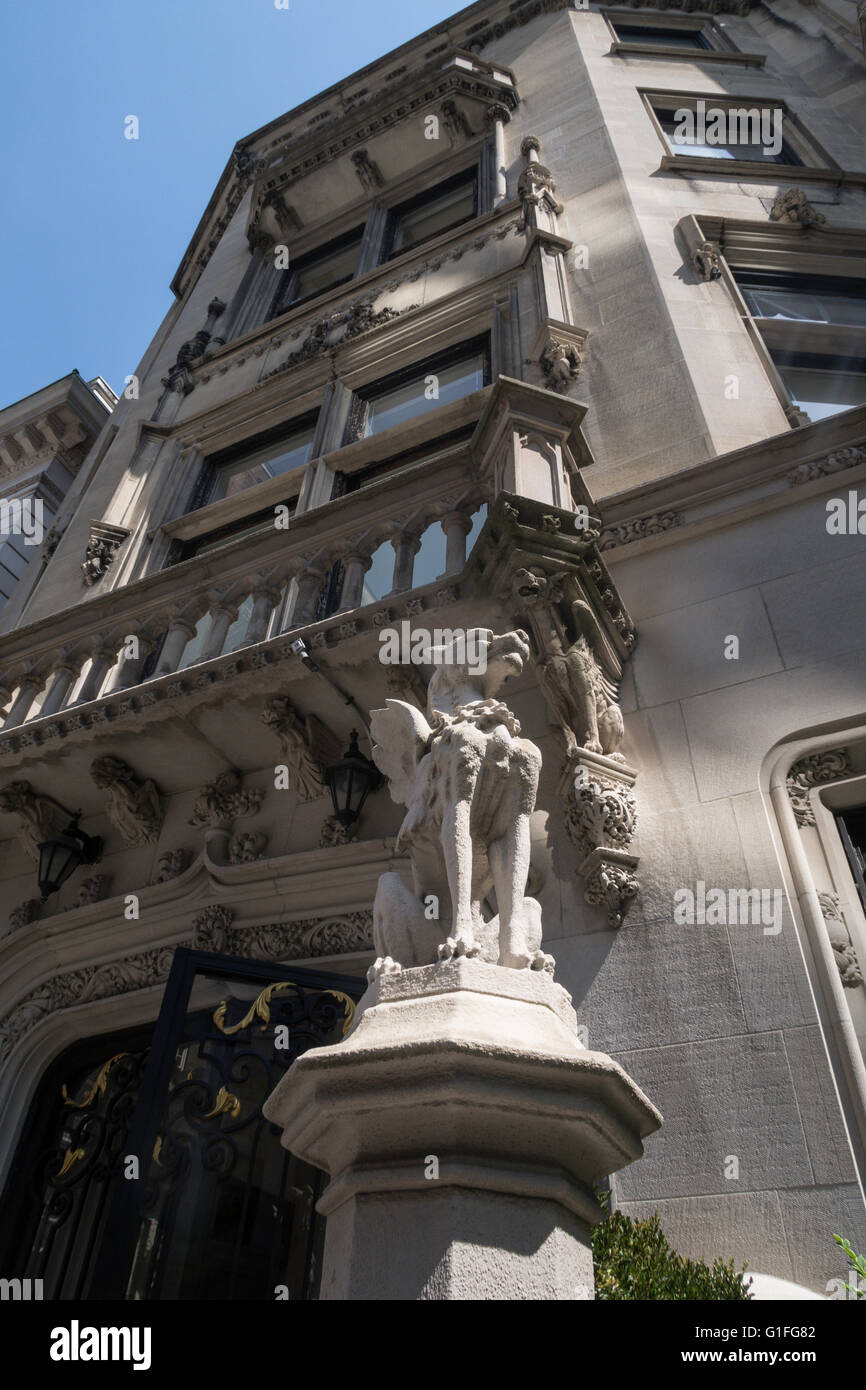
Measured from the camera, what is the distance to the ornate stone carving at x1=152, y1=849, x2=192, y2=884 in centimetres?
662

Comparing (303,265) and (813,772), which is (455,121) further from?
(813,772)

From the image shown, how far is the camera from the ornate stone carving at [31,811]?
6.98 meters

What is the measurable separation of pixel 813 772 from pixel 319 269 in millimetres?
13511

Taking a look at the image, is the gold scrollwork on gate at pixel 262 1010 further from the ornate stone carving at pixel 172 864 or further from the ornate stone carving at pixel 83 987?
the ornate stone carving at pixel 172 864

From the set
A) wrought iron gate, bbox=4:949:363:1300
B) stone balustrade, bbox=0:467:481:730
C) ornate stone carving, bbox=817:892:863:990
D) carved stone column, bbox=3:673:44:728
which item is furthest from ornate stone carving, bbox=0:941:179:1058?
ornate stone carving, bbox=817:892:863:990

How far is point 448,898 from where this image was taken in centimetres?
372

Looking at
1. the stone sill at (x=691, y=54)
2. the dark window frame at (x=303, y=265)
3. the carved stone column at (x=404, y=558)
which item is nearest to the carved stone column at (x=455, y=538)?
the carved stone column at (x=404, y=558)

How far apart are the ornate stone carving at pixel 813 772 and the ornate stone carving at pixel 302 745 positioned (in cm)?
311

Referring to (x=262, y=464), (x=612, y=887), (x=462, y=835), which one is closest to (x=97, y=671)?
(x=612, y=887)

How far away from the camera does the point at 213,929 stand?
20.5 ft

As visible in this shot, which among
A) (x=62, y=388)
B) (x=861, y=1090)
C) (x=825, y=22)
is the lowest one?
(x=861, y=1090)

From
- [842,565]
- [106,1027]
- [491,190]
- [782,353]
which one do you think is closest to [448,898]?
[842,565]

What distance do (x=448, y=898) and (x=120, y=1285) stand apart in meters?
2.40
